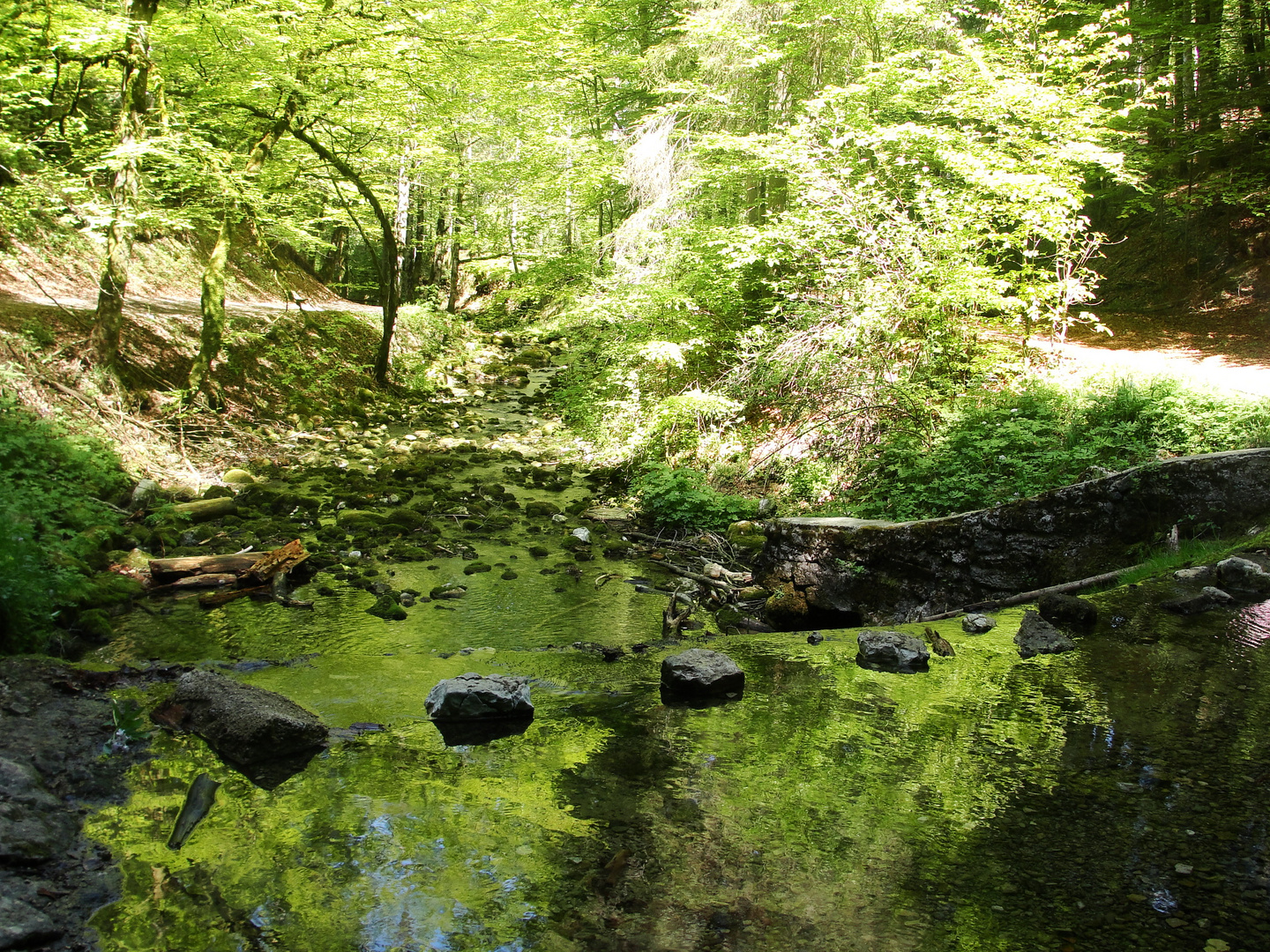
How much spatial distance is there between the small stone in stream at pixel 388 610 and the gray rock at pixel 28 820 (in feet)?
10.0

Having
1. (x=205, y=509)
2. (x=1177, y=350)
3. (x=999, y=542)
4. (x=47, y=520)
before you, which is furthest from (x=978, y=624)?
(x=1177, y=350)

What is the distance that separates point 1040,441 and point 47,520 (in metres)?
9.28

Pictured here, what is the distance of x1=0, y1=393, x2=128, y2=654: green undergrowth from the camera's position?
470 centimetres

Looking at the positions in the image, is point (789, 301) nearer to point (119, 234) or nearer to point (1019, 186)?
point (1019, 186)

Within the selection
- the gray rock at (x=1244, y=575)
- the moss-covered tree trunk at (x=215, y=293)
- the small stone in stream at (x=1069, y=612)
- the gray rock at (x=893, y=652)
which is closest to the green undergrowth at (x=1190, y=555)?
the gray rock at (x=1244, y=575)

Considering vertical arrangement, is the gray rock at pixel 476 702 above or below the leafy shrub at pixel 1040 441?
below

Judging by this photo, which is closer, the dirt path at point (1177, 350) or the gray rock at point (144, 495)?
the gray rock at point (144, 495)

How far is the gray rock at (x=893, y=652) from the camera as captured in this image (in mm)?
5043

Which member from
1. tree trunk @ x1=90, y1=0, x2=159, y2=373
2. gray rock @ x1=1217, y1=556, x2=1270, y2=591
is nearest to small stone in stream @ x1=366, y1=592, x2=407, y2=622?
tree trunk @ x1=90, y1=0, x2=159, y2=373

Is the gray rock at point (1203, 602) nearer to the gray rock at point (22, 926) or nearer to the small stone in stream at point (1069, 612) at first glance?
the small stone in stream at point (1069, 612)

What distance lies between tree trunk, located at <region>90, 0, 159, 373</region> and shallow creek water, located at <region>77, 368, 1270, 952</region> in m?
5.41

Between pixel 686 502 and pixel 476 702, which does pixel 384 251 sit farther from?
pixel 476 702

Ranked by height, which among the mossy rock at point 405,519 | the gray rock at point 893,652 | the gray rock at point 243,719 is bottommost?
the mossy rock at point 405,519

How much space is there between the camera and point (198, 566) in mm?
6605
